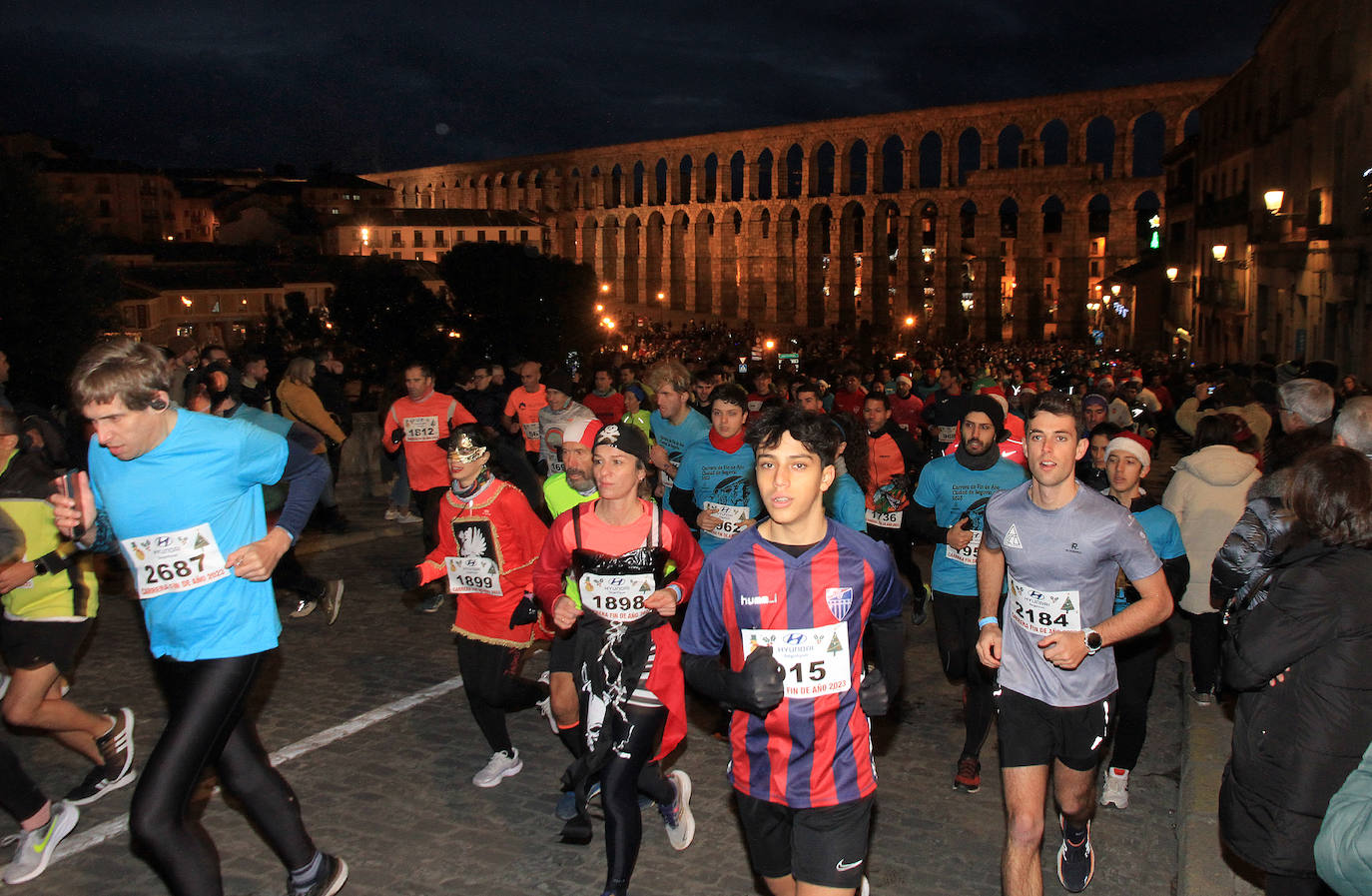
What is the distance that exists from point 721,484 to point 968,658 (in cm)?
179

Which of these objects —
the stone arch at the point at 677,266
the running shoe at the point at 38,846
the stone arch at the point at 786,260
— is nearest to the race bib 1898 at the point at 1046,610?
the running shoe at the point at 38,846

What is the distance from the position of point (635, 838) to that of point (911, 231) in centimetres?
6784

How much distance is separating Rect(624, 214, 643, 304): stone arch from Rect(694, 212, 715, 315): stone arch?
6206 mm

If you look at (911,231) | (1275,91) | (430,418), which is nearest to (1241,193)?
(1275,91)

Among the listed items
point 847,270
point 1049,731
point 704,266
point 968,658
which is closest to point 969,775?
point 968,658

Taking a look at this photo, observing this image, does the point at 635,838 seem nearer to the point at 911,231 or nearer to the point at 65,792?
the point at 65,792

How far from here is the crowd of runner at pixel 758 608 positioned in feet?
11.1

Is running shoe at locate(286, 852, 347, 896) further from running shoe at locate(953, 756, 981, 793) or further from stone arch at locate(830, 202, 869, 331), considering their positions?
stone arch at locate(830, 202, 869, 331)

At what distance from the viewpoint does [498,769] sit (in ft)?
18.5

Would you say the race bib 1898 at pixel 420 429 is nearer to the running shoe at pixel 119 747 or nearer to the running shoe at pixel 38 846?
the running shoe at pixel 119 747

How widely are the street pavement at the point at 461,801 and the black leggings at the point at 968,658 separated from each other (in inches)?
14.0

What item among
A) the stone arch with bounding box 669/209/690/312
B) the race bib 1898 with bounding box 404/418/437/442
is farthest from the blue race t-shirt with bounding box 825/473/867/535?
the stone arch with bounding box 669/209/690/312

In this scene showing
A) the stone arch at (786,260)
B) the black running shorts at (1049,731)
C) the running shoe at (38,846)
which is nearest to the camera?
the black running shorts at (1049,731)

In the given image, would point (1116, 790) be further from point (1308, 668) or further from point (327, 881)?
point (327, 881)
